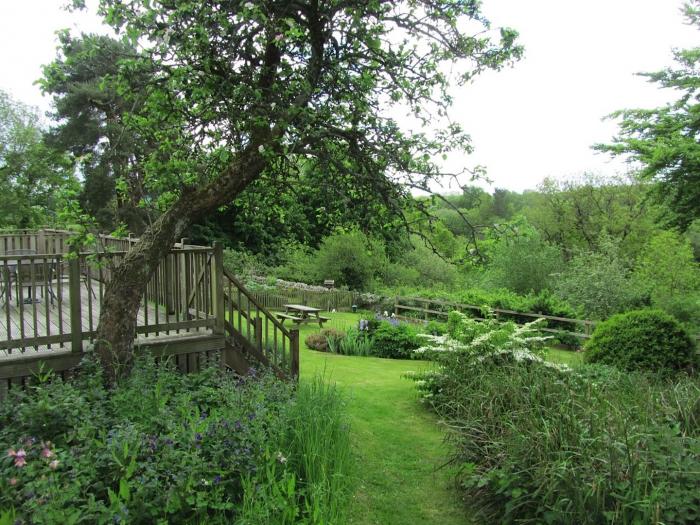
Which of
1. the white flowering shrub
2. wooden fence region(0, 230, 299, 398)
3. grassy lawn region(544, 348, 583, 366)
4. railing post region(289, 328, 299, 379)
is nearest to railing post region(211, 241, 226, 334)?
wooden fence region(0, 230, 299, 398)

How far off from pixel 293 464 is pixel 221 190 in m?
2.78

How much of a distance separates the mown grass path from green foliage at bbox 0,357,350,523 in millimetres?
495

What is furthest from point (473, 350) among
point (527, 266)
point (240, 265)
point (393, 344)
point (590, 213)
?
point (590, 213)

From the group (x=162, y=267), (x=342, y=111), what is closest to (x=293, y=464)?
(x=342, y=111)

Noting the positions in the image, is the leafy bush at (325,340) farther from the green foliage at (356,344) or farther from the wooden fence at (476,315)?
the wooden fence at (476,315)

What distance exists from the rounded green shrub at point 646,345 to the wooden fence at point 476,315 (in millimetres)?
5168

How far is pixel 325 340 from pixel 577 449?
29.6 feet

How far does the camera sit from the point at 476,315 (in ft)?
57.3

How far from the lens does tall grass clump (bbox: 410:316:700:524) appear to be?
3371mm

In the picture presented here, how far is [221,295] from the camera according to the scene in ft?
20.9

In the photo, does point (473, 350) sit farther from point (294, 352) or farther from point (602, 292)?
point (602, 292)

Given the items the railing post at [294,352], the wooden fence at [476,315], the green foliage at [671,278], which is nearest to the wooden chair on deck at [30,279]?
the railing post at [294,352]

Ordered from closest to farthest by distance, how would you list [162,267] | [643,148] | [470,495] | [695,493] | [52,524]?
[52,524] < [695,493] < [470,495] < [162,267] < [643,148]

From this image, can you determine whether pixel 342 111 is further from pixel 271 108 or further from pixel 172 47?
pixel 172 47
